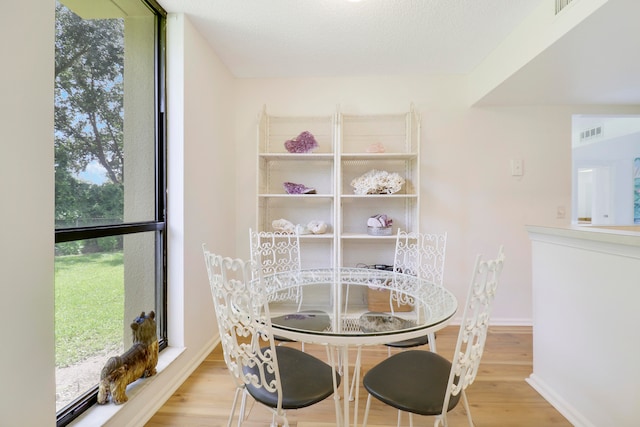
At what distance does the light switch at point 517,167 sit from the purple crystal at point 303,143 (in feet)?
6.07

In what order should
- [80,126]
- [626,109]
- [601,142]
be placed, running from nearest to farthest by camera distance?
[80,126], [626,109], [601,142]

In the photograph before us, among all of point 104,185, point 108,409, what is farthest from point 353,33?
point 108,409

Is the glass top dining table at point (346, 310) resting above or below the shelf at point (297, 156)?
below

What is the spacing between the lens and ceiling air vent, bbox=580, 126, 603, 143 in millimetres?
4552

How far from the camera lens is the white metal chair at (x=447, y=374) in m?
0.94

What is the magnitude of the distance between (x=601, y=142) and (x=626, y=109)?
2877mm

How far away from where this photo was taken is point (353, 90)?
107 inches

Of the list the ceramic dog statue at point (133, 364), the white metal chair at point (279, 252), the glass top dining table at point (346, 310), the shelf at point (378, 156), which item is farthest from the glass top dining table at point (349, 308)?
the shelf at point (378, 156)

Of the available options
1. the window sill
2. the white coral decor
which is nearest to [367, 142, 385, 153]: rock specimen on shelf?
the white coral decor

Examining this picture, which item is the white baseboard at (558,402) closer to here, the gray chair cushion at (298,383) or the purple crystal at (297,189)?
the gray chair cushion at (298,383)

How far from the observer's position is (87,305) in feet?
4.25

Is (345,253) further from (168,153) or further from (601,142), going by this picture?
(601,142)

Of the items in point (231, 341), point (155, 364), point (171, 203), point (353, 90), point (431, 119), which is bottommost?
point (155, 364)

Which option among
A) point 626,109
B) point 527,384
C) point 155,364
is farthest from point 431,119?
point 155,364
